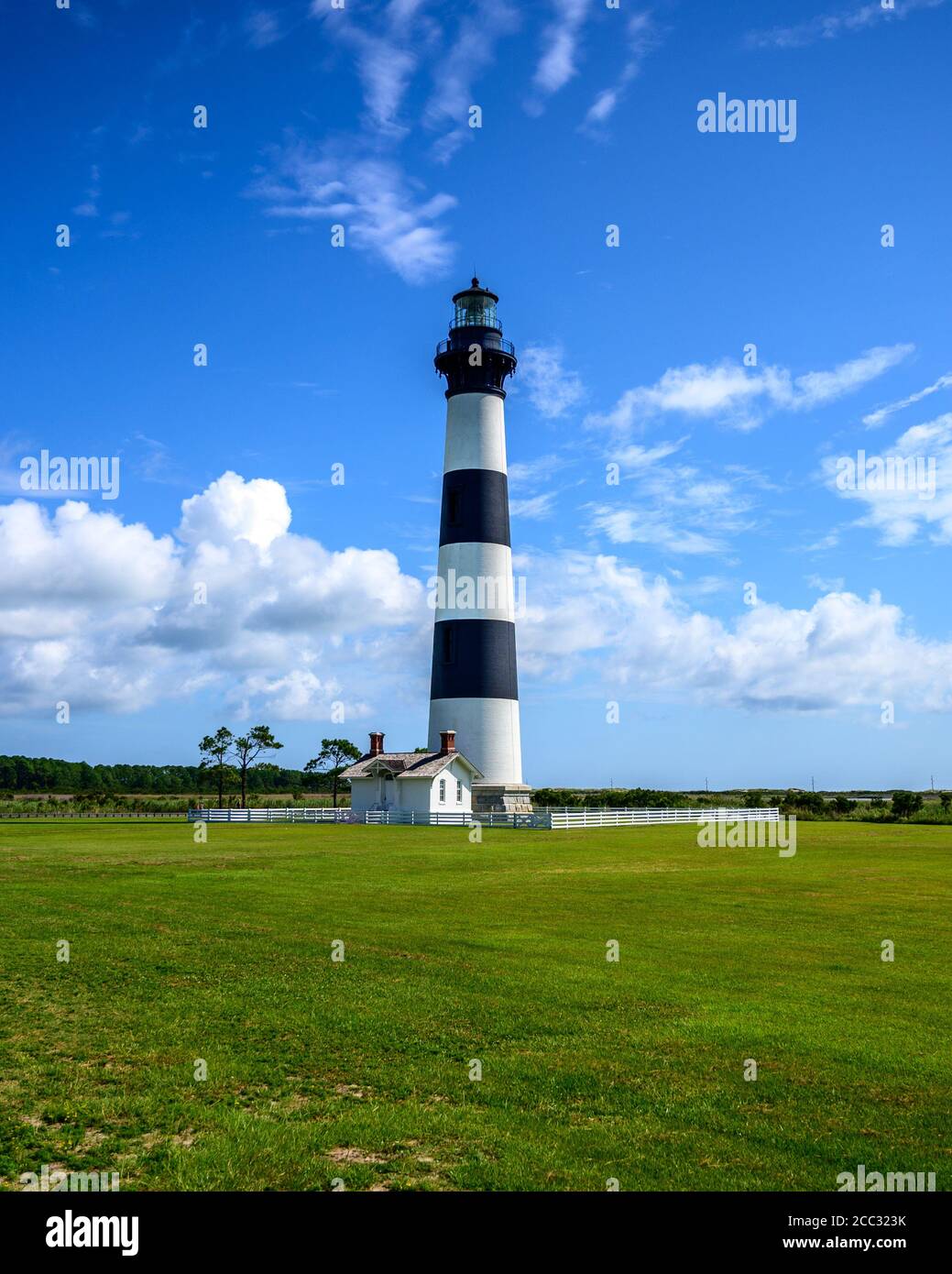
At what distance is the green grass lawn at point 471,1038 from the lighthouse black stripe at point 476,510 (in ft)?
102

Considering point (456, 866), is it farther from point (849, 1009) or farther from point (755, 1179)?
point (755, 1179)

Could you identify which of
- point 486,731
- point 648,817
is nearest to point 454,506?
point 486,731

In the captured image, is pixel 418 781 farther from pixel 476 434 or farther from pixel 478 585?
pixel 476 434

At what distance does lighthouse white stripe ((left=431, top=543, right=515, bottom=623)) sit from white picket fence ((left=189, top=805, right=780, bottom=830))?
1040cm

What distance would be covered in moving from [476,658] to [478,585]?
3841 millimetres

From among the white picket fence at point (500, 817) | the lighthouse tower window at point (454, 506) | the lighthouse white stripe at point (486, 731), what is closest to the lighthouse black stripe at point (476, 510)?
the lighthouse tower window at point (454, 506)

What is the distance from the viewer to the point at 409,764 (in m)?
51.2

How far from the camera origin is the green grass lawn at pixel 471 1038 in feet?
21.9

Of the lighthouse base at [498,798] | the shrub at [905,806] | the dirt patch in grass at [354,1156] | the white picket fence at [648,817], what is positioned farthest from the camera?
Result: the shrub at [905,806]

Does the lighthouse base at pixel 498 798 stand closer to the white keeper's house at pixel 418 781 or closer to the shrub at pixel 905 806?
the white keeper's house at pixel 418 781
